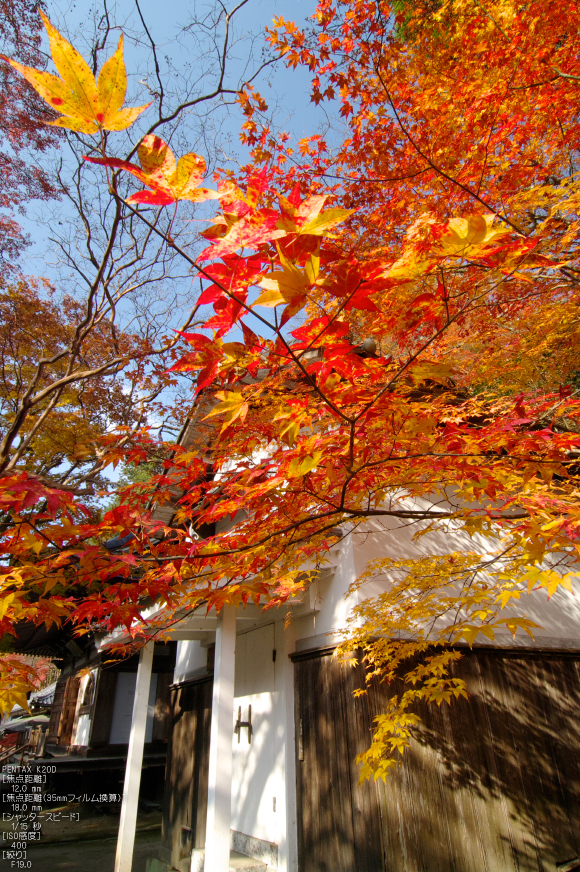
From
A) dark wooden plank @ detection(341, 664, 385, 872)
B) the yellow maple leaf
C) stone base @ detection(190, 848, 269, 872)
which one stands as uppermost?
the yellow maple leaf

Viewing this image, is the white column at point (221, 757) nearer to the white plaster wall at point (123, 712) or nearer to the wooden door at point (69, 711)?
the white plaster wall at point (123, 712)

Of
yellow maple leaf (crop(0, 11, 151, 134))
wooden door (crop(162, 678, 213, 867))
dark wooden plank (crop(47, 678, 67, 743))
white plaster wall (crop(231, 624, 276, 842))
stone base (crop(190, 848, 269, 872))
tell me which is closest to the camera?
yellow maple leaf (crop(0, 11, 151, 134))

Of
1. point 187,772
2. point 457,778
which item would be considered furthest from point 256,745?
point 457,778

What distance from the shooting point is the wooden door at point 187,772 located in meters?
6.59

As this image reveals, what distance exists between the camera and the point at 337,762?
178 inches

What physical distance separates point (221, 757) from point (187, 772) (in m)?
3.63

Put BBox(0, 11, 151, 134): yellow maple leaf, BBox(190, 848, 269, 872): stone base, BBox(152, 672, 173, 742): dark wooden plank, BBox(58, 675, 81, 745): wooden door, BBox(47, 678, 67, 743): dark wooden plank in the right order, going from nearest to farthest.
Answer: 1. BBox(0, 11, 151, 134): yellow maple leaf
2. BBox(190, 848, 269, 872): stone base
3. BBox(152, 672, 173, 742): dark wooden plank
4. BBox(58, 675, 81, 745): wooden door
5. BBox(47, 678, 67, 743): dark wooden plank

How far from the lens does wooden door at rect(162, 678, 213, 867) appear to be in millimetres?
6590

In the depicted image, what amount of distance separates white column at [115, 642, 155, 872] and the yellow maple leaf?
696cm

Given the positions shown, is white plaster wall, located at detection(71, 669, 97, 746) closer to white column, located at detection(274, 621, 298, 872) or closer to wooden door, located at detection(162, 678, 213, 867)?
wooden door, located at detection(162, 678, 213, 867)

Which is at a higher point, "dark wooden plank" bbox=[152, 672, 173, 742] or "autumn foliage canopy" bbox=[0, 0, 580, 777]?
"autumn foliage canopy" bbox=[0, 0, 580, 777]

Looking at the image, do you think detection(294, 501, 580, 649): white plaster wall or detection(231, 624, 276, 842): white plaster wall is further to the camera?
detection(231, 624, 276, 842): white plaster wall

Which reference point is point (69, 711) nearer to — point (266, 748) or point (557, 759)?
point (266, 748)

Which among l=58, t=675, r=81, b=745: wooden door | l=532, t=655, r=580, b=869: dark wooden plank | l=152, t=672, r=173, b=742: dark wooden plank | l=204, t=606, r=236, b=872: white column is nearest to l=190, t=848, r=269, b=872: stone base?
l=204, t=606, r=236, b=872: white column
